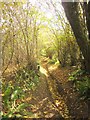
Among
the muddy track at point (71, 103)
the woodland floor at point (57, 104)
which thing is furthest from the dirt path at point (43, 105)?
the muddy track at point (71, 103)

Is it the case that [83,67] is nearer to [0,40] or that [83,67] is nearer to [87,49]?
[87,49]

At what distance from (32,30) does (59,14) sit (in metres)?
2.04

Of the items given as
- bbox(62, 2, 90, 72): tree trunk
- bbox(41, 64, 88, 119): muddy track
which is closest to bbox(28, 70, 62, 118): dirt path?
bbox(41, 64, 88, 119): muddy track

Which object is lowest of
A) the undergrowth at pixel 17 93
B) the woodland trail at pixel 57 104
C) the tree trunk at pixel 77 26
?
the woodland trail at pixel 57 104

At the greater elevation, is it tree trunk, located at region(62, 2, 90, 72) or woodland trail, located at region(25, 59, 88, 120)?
tree trunk, located at region(62, 2, 90, 72)

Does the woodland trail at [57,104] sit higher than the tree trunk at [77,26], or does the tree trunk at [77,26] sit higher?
the tree trunk at [77,26]

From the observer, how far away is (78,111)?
474 centimetres

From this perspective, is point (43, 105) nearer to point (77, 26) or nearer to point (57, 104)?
point (57, 104)

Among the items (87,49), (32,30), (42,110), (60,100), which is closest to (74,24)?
(87,49)

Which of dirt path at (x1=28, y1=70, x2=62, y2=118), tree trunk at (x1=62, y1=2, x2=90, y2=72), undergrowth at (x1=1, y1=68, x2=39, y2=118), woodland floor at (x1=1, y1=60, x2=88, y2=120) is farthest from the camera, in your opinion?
tree trunk at (x1=62, y1=2, x2=90, y2=72)

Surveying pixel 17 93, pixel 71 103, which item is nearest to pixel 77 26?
pixel 71 103

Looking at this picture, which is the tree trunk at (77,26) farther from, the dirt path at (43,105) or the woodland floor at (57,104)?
the dirt path at (43,105)

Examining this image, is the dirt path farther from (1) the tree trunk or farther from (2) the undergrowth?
(1) the tree trunk

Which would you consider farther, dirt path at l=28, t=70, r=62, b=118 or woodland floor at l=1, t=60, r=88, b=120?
dirt path at l=28, t=70, r=62, b=118
